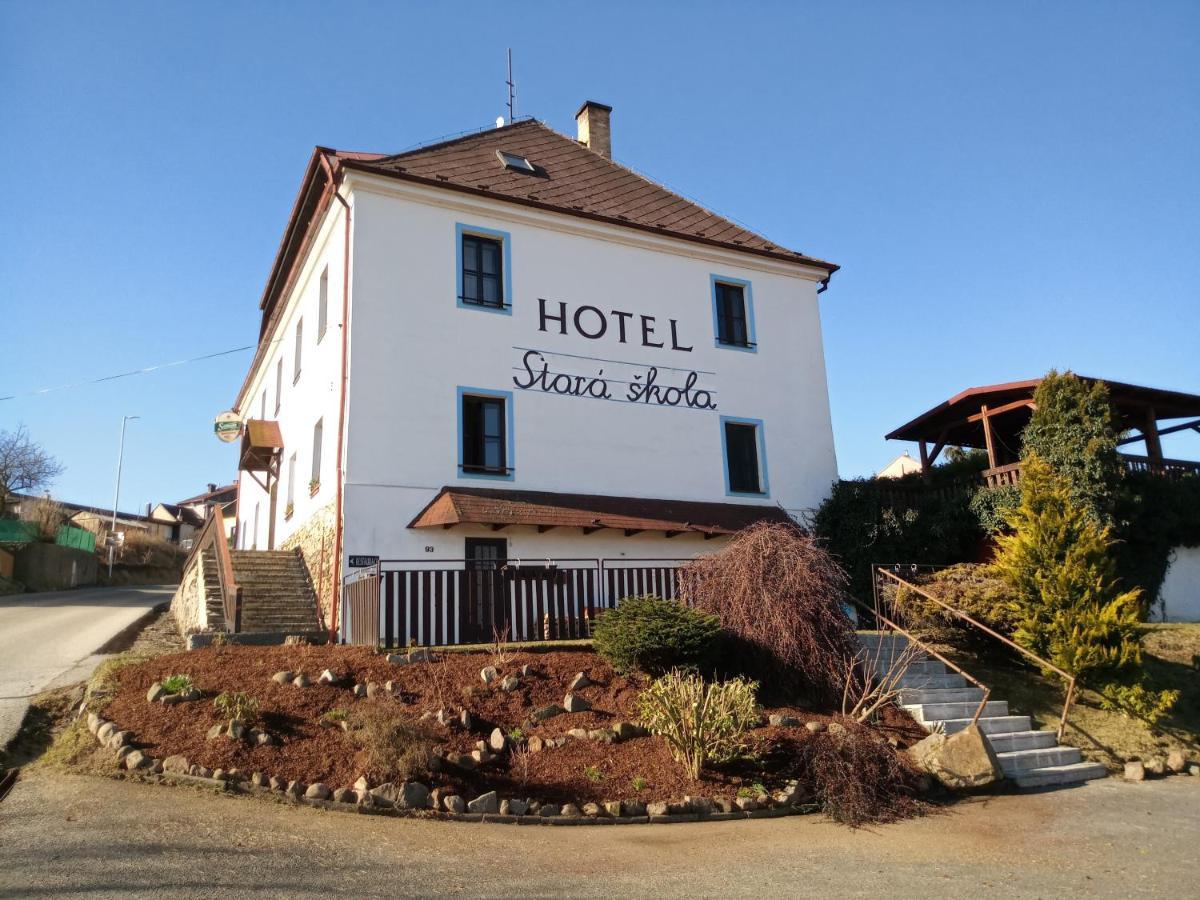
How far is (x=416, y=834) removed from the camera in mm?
7090

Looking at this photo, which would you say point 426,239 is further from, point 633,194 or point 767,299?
point 767,299

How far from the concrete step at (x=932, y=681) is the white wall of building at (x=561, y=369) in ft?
20.9

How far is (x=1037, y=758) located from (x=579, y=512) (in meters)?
8.56

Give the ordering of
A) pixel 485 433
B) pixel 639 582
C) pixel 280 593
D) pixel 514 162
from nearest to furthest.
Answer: pixel 639 582 < pixel 280 593 < pixel 485 433 < pixel 514 162

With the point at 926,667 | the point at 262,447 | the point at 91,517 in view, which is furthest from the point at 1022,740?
the point at 91,517

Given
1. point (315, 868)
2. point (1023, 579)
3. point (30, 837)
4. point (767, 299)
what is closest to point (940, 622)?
point (1023, 579)

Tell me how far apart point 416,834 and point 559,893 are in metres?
1.53

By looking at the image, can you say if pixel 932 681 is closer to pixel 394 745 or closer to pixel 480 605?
pixel 480 605

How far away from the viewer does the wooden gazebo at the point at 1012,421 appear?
63.2 ft

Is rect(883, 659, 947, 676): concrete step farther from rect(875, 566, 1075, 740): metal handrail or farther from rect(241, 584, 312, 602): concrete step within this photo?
rect(241, 584, 312, 602): concrete step

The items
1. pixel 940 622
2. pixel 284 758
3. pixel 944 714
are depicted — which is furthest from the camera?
pixel 940 622

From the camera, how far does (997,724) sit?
11.3m

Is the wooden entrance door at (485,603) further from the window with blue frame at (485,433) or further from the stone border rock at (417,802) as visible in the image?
the stone border rock at (417,802)

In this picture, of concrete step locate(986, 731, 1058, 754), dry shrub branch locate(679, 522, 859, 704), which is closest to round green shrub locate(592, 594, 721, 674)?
dry shrub branch locate(679, 522, 859, 704)
